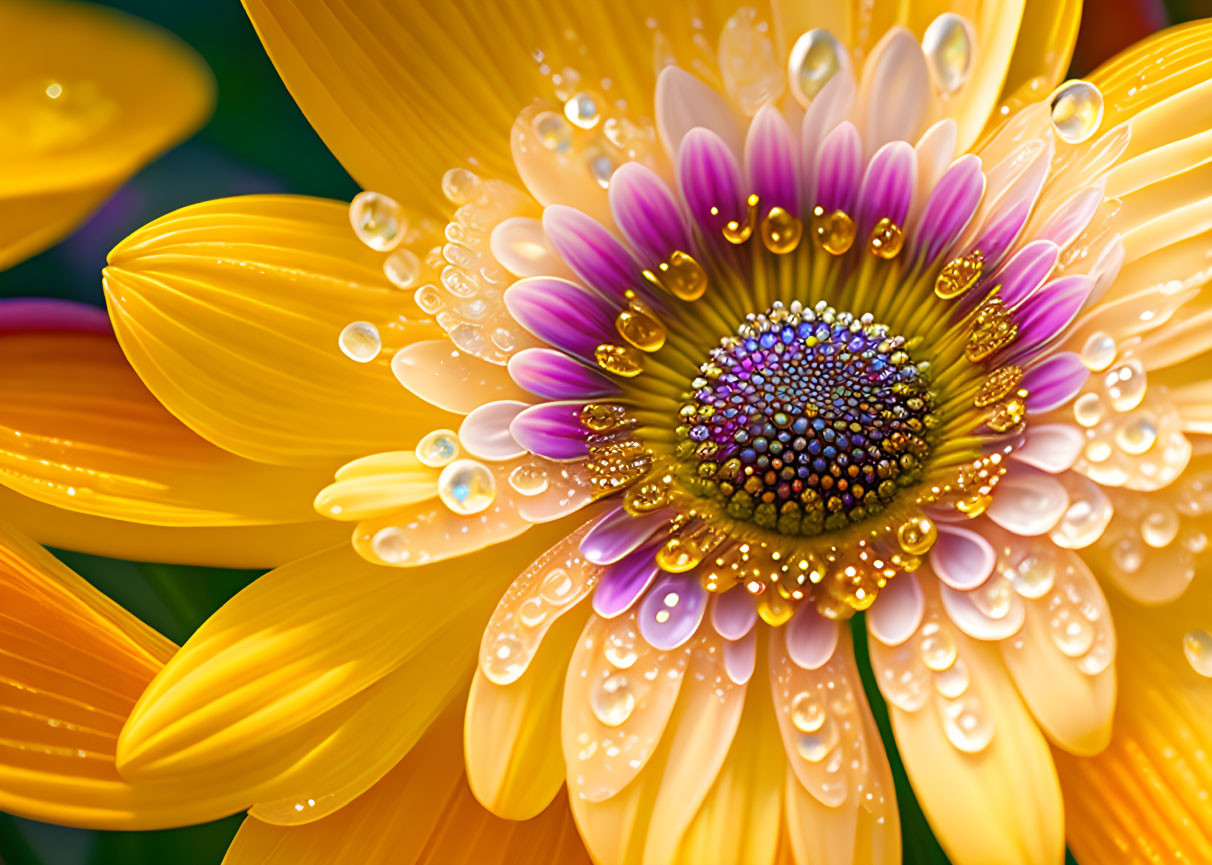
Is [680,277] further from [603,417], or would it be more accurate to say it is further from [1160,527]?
[1160,527]

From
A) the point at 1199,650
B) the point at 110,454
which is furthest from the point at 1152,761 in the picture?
the point at 110,454

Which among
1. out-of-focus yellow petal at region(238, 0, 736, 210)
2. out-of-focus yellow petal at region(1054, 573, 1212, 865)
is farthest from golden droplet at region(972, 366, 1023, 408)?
out-of-focus yellow petal at region(238, 0, 736, 210)

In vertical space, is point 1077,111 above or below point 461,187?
above

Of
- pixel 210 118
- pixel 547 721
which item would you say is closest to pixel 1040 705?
pixel 547 721

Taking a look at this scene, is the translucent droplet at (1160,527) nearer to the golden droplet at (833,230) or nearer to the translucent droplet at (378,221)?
the golden droplet at (833,230)

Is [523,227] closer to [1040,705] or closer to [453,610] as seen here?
[453,610]

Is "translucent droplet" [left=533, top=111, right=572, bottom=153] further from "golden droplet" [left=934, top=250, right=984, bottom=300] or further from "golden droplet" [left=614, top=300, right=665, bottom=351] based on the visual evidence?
"golden droplet" [left=934, top=250, right=984, bottom=300]

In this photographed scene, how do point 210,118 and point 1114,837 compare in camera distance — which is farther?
point 210,118

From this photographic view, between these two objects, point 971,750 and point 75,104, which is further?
point 75,104
